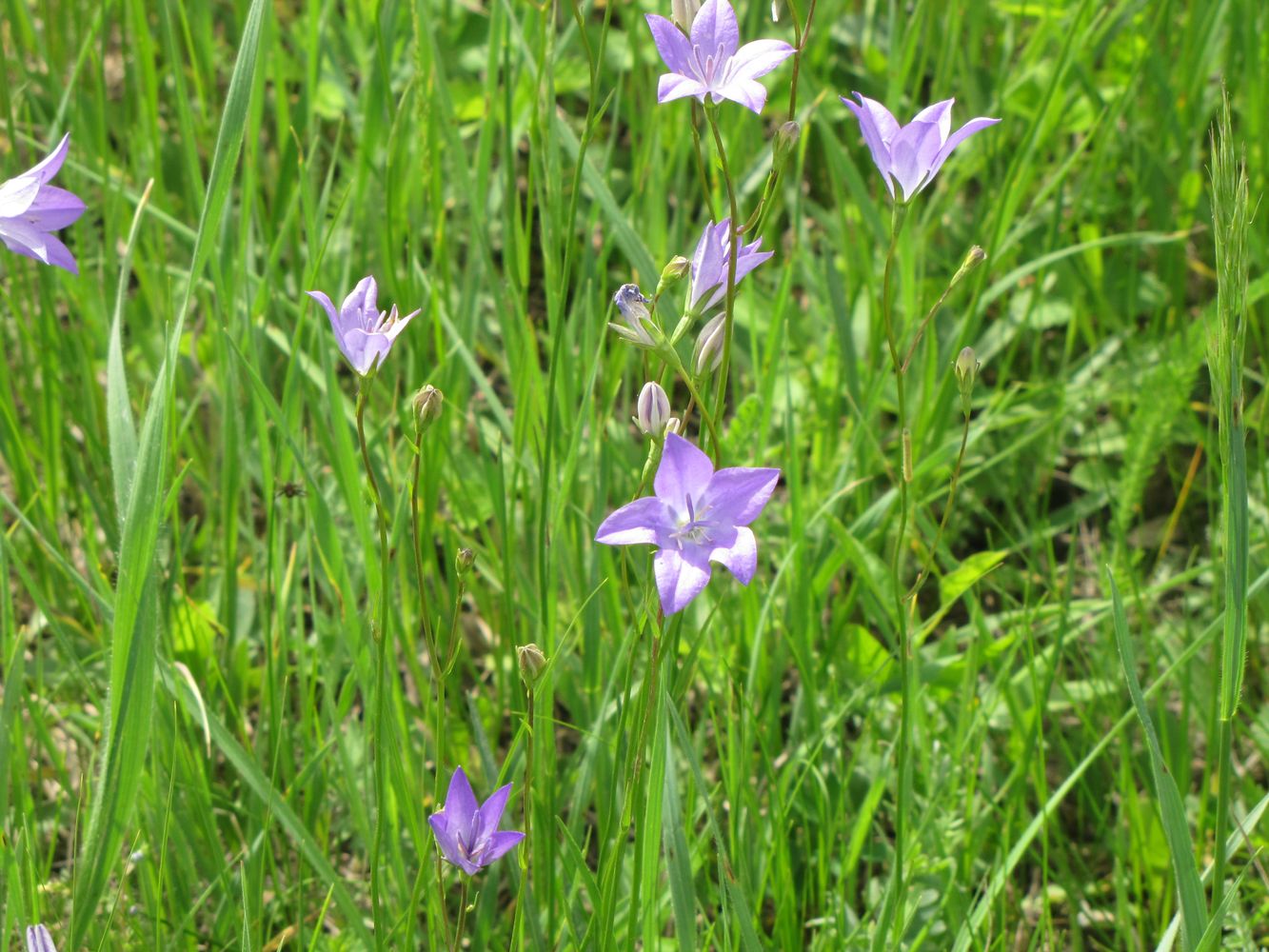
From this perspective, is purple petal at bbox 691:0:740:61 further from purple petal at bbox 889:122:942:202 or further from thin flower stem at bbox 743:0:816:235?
purple petal at bbox 889:122:942:202

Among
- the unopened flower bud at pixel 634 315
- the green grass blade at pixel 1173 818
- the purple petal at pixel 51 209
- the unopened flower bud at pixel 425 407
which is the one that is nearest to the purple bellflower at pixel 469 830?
the unopened flower bud at pixel 425 407

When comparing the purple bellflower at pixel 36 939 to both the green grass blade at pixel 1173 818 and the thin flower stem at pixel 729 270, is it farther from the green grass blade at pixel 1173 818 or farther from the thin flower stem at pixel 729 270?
the green grass blade at pixel 1173 818

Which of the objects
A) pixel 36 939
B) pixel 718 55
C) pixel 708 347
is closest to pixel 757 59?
pixel 718 55

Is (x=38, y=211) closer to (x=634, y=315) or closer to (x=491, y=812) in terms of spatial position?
(x=634, y=315)

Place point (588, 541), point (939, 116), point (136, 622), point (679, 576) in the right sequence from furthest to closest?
point (588, 541), point (136, 622), point (939, 116), point (679, 576)

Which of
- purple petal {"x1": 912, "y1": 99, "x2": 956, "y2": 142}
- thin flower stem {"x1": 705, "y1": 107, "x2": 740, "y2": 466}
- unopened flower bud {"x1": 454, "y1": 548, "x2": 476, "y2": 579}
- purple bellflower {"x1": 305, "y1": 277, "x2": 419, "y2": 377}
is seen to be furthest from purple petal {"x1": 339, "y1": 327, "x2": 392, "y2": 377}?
purple petal {"x1": 912, "y1": 99, "x2": 956, "y2": 142}

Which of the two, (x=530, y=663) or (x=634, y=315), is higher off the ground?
(x=634, y=315)

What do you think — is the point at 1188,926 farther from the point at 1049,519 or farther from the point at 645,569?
the point at 1049,519
